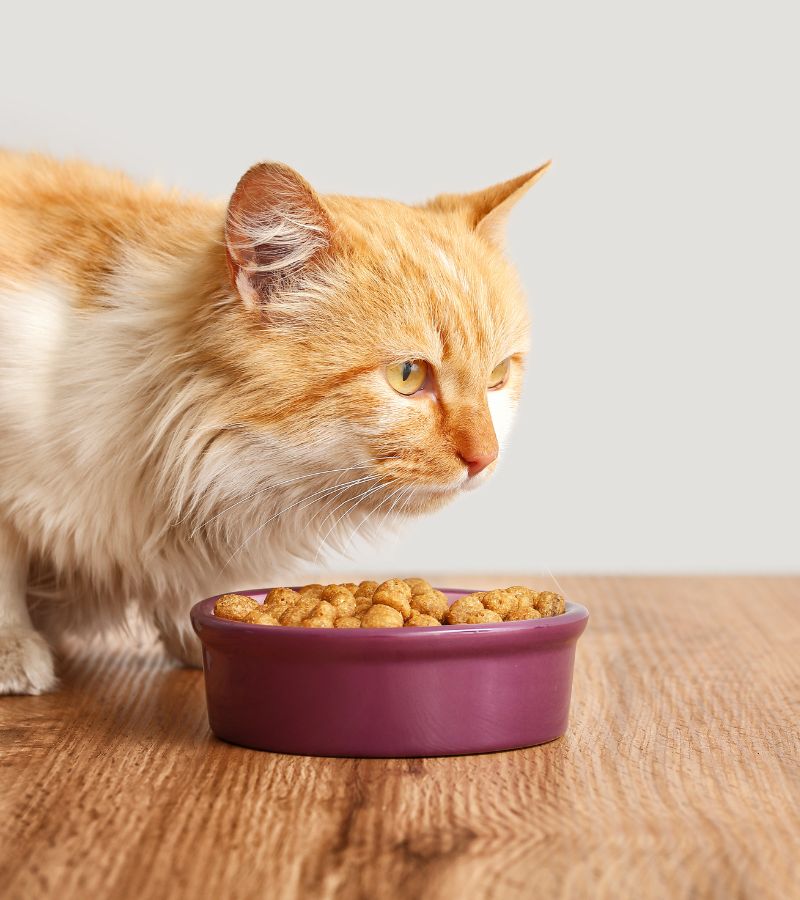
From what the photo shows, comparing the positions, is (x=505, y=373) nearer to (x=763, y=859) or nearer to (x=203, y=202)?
(x=203, y=202)

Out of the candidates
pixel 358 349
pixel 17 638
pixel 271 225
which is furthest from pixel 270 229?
pixel 17 638

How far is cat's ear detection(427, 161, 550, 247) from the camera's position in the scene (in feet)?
5.16

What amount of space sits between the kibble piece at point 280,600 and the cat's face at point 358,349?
0.13 metres

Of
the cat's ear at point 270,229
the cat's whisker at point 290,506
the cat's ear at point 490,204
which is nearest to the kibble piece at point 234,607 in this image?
the cat's whisker at point 290,506

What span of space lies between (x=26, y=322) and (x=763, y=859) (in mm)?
1045

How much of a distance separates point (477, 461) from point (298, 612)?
26 cm

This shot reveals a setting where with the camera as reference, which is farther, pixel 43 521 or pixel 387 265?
pixel 43 521

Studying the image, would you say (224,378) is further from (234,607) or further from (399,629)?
(399,629)

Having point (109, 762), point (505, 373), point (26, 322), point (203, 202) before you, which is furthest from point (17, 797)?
point (203, 202)

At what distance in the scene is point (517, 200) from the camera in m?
1.61

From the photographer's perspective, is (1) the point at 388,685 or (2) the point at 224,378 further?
(2) the point at 224,378

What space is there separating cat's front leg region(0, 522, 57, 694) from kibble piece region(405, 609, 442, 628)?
55 cm

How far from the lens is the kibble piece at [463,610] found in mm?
1255

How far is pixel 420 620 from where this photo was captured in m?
1.27
